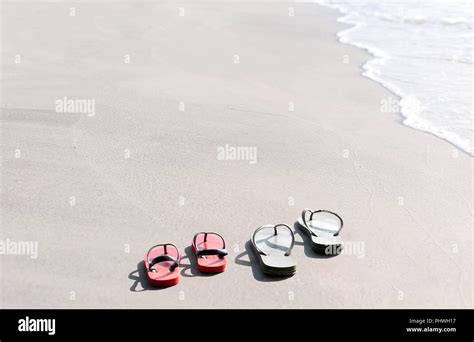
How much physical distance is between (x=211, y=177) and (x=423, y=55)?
21.0ft

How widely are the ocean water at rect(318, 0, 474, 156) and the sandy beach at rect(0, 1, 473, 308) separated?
383 mm

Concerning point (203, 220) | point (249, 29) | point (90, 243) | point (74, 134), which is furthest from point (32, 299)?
point (249, 29)

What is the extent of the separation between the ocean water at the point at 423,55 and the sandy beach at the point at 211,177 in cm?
38

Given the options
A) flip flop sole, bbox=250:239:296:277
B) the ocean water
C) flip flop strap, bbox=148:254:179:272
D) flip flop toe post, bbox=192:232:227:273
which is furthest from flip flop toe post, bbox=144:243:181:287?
the ocean water

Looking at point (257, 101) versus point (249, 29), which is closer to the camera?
point (257, 101)

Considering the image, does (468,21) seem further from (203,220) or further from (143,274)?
(143,274)

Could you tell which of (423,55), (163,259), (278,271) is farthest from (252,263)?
(423,55)

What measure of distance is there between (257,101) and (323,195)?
2.47 meters

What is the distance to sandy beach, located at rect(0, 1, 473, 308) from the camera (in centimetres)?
393

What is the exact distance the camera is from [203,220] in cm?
469

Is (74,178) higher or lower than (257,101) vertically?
lower

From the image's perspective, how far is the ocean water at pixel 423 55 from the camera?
7.12m

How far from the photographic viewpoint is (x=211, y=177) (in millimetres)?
5309

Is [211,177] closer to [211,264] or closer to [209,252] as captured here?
[209,252]
